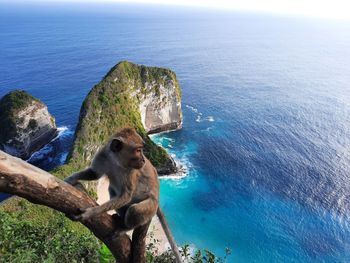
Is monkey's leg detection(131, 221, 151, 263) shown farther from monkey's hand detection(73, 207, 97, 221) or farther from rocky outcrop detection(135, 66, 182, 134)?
rocky outcrop detection(135, 66, 182, 134)

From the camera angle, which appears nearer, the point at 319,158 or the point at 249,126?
the point at 319,158

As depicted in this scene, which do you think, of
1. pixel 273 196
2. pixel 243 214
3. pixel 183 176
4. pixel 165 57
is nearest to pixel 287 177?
pixel 273 196

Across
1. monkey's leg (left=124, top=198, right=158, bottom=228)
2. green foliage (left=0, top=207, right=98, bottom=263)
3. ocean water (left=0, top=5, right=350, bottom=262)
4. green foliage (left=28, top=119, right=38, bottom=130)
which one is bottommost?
ocean water (left=0, top=5, right=350, bottom=262)

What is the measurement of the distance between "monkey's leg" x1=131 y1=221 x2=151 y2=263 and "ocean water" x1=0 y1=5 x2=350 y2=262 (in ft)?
130

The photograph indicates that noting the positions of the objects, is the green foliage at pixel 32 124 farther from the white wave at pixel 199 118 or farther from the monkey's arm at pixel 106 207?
the monkey's arm at pixel 106 207

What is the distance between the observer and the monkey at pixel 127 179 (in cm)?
902

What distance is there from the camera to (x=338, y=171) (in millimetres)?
65500

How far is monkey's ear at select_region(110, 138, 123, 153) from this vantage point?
9117 millimetres

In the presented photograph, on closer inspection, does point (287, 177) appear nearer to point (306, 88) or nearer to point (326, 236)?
point (326, 236)

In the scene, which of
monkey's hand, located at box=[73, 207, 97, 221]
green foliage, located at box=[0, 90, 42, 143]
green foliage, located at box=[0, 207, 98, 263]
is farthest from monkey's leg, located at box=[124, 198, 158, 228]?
green foliage, located at box=[0, 90, 42, 143]

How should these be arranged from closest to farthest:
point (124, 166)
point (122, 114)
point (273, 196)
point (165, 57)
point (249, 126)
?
point (124, 166)
point (273, 196)
point (122, 114)
point (249, 126)
point (165, 57)

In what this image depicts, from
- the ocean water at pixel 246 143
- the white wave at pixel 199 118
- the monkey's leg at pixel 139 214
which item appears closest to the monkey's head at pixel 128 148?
the monkey's leg at pixel 139 214

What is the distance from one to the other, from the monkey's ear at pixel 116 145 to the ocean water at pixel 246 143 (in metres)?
41.0

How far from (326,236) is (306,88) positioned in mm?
75786
